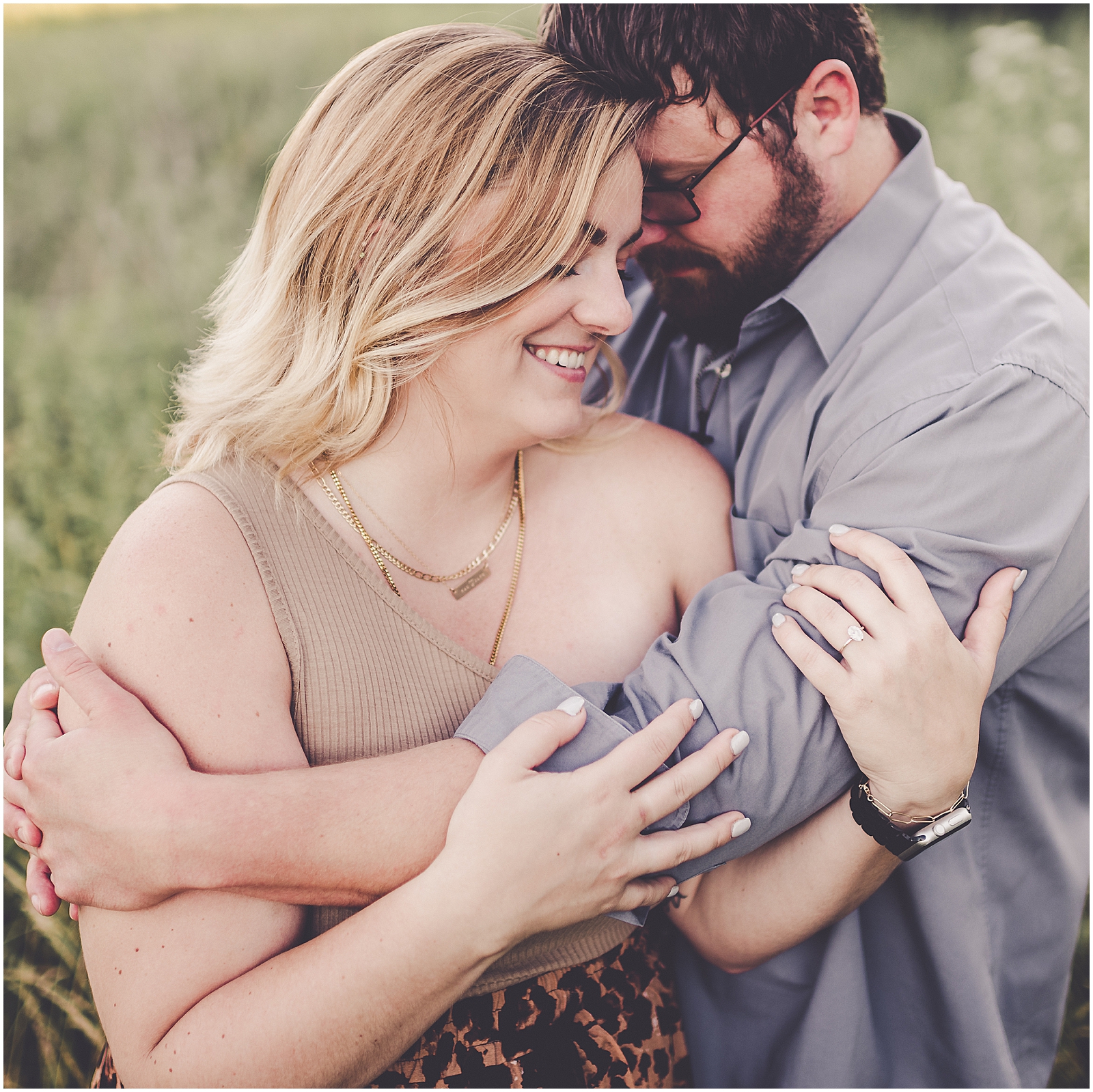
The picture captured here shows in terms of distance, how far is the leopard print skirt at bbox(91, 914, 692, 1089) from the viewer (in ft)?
5.28

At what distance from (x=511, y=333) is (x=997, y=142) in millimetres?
5301

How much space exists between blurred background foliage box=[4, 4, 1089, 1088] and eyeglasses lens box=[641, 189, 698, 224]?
0.49m

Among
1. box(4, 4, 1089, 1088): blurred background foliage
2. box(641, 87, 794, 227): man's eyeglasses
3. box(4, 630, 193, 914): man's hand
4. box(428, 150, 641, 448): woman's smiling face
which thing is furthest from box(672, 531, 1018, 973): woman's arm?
box(4, 4, 1089, 1088): blurred background foliage

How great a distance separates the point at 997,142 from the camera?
564cm

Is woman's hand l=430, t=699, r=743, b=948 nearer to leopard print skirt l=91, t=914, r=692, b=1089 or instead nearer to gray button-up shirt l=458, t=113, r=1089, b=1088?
gray button-up shirt l=458, t=113, r=1089, b=1088

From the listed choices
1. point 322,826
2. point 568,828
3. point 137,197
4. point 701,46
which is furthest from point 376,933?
point 137,197

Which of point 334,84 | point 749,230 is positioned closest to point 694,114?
point 749,230

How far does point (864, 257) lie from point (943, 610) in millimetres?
873

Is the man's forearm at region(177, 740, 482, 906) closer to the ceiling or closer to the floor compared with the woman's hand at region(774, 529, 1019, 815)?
closer to the floor

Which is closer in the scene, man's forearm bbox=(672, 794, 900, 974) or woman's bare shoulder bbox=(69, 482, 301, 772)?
woman's bare shoulder bbox=(69, 482, 301, 772)

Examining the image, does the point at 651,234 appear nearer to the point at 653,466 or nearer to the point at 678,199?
the point at 678,199

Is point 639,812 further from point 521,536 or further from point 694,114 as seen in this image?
point 694,114

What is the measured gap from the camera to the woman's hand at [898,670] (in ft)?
4.64

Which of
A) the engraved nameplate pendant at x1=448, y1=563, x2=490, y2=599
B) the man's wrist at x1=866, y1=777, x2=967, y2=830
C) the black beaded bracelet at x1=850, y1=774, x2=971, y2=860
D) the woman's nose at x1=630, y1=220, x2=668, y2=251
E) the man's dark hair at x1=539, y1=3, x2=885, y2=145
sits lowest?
the black beaded bracelet at x1=850, y1=774, x2=971, y2=860
